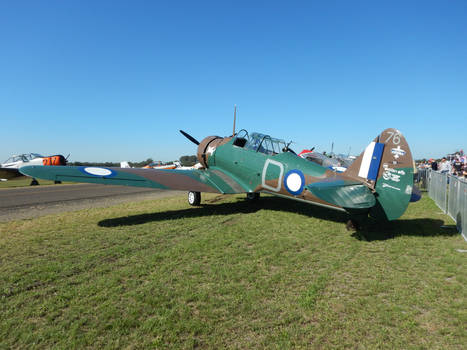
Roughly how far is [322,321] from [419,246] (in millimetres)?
3595

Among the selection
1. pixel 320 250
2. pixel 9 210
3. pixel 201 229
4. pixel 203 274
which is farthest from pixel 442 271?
pixel 9 210

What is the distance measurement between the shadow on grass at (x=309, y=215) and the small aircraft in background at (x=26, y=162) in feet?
59.5

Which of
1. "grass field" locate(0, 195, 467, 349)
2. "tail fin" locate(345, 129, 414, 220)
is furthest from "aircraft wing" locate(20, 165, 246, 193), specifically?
"tail fin" locate(345, 129, 414, 220)

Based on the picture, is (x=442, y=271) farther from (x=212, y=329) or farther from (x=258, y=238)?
(x=212, y=329)

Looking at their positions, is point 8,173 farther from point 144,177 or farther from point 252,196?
point 252,196

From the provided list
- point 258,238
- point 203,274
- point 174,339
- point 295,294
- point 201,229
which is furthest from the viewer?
point 201,229

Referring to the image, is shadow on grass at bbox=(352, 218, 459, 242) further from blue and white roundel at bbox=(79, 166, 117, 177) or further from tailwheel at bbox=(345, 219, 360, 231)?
blue and white roundel at bbox=(79, 166, 117, 177)

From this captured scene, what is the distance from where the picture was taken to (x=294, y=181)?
7344mm

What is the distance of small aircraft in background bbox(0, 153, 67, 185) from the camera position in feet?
66.5

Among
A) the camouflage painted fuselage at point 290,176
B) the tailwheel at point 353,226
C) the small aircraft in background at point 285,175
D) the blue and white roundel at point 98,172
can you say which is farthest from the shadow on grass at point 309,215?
the blue and white roundel at point 98,172

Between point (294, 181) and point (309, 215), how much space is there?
1421mm

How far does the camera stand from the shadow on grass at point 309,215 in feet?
20.0

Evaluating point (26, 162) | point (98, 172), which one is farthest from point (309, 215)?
point (26, 162)

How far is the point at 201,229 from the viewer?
A: 6465 mm
